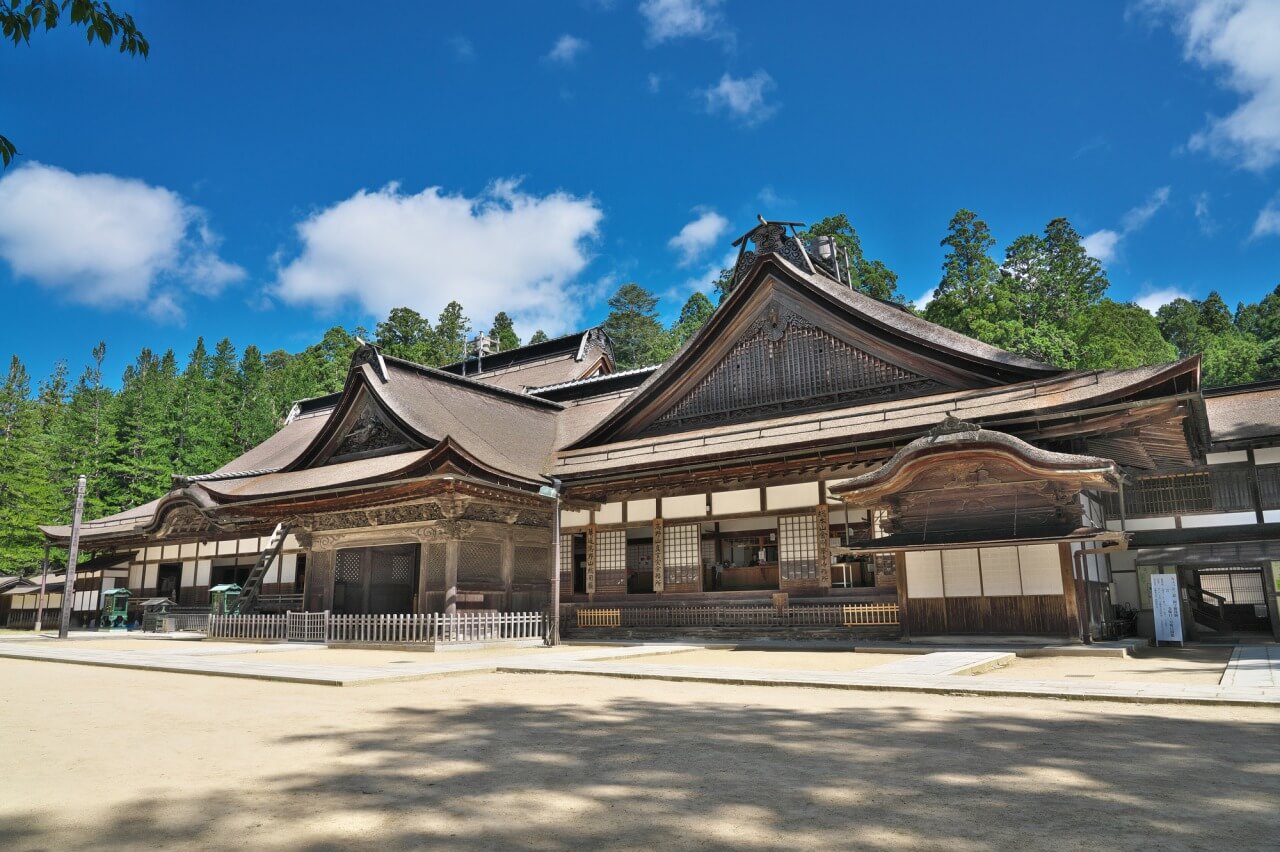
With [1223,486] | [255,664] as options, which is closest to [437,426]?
[255,664]

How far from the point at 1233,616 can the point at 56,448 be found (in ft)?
177

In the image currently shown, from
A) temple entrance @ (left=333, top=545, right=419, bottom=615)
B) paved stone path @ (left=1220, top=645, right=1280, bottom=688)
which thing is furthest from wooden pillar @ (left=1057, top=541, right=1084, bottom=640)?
temple entrance @ (left=333, top=545, right=419, bottom=615)

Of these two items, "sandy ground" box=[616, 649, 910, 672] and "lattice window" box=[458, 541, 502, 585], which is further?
"lattice window" box=[458, 541, 502, 585]

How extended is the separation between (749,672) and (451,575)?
1083 centimetres

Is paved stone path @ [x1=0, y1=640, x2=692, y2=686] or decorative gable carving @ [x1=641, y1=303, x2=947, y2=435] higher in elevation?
decorative gable carving @ [x1=641, y1=303, x2=947, y2=435]

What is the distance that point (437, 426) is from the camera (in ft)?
73.0

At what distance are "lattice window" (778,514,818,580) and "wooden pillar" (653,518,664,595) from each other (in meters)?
3.35

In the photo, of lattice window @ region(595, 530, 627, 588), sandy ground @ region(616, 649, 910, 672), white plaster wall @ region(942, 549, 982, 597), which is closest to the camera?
sandy ground @ region(616, 649, 910, 672)

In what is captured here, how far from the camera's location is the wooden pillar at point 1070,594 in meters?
14.7

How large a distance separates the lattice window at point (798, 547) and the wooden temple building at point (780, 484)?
0.17 feet

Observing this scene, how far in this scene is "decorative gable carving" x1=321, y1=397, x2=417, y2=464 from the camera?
22984mm

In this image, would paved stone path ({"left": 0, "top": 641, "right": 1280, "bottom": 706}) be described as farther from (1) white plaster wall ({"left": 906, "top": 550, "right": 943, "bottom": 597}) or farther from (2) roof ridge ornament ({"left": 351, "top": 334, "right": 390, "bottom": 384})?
(2) roof ridge ornament ({"left": 351, "top": 334, "right": 390, "bottom": 384})

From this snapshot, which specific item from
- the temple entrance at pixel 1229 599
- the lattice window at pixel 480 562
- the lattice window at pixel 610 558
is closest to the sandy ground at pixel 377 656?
the lattice window at pixel 480 562

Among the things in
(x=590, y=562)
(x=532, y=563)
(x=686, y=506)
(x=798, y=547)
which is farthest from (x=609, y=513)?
(x=798, y=547)
